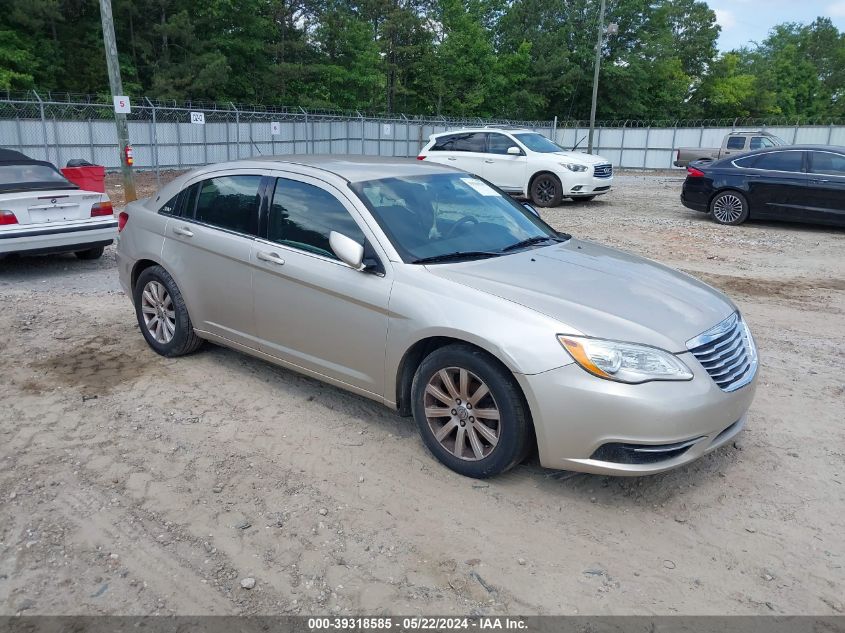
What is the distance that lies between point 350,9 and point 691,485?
166 ft

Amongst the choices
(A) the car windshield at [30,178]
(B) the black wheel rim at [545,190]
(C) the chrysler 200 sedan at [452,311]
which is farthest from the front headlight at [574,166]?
(C) the chrysler 200 sedan at [452,311]

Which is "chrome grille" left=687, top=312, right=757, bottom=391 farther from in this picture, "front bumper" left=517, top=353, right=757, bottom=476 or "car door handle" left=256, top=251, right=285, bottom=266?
"car door handle" left=256, top=251, right=285, bottom=266

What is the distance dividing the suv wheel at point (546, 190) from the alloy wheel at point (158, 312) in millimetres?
11603

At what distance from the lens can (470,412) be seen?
11.9 feet

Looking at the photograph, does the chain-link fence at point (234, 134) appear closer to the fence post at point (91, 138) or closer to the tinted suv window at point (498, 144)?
the fence post at point (91, 138)

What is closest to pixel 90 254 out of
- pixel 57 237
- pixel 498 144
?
pixel 57 237

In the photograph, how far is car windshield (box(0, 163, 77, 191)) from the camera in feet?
28.0

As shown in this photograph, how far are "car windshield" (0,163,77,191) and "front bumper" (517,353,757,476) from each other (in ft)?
25.7

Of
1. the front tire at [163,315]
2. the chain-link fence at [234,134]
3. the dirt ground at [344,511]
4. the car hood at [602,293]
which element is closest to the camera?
the dirt ground at [344,511]

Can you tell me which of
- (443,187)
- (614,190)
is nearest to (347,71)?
(614,190)

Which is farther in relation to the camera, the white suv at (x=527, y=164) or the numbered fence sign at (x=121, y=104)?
the white suv at (x=527, y=164)

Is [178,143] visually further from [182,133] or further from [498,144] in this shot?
[498,144]

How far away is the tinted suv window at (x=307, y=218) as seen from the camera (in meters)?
4.27

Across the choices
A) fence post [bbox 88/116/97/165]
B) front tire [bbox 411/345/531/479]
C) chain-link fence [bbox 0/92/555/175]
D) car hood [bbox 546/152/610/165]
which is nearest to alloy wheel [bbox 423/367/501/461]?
front tire [bbox 411/345/531/479]
